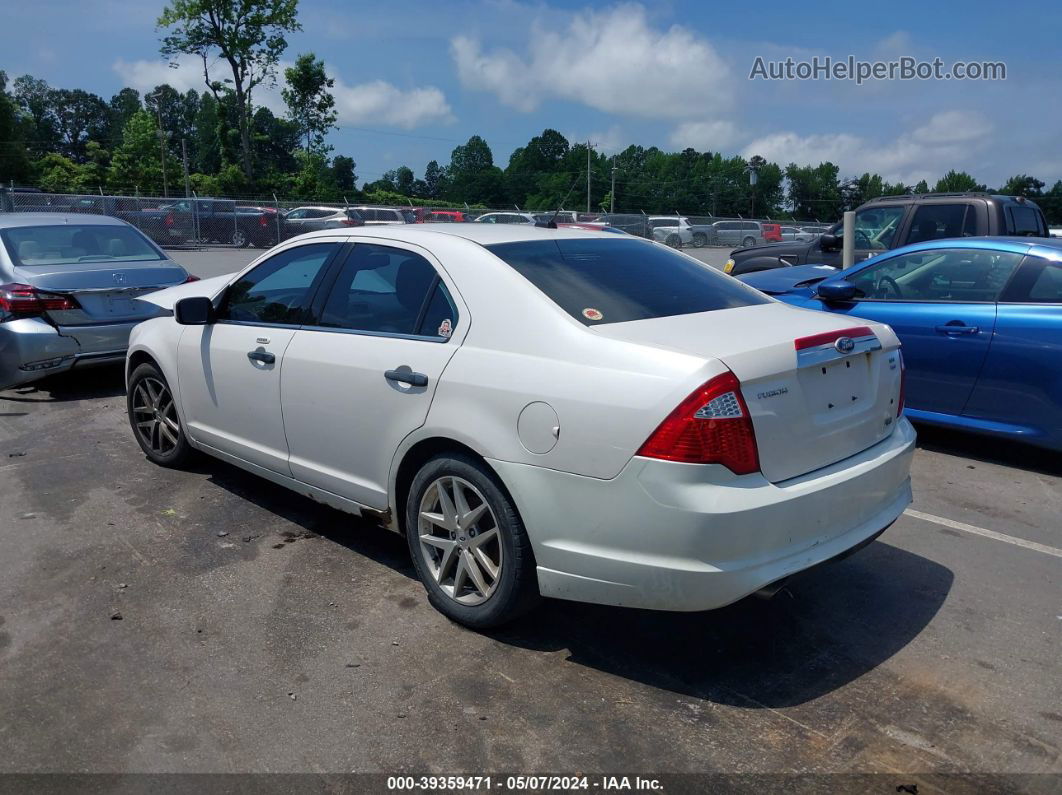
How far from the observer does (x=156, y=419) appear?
5777mm

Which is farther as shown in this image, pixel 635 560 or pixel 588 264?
pixel 588 264

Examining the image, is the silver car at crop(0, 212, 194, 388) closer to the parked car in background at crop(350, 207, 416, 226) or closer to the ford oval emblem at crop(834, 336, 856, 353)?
the ford oval emblem at crop(834, 336, 856, 353)

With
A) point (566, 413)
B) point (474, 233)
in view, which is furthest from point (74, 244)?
point (566, 413)

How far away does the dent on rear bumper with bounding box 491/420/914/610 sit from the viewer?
116 inches

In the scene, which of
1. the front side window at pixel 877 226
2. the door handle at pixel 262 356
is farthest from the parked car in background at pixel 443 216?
the door handle at pixel 262 356

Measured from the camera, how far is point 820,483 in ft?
10.5

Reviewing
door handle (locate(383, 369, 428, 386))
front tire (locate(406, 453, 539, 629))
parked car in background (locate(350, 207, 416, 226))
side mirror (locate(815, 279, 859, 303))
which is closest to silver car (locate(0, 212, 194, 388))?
door handle (locate(383, 369, 428, 386))

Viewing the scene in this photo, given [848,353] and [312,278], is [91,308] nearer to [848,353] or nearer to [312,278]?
[312,278]

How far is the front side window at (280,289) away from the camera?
4.50 metres

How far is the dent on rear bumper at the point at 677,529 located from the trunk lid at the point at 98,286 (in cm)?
576

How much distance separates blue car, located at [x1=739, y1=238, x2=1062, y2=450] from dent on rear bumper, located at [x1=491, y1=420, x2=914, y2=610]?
3.12 m

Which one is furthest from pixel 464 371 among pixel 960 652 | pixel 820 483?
pixel 960 652

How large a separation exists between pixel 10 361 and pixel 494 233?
207 inches

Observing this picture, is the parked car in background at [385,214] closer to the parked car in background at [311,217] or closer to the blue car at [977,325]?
the parked car in background at [311,217]
